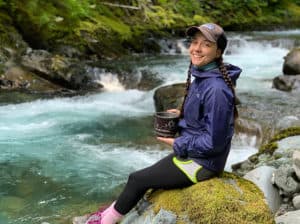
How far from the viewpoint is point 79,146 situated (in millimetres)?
9734

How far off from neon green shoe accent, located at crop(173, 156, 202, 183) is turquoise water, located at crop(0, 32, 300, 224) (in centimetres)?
319

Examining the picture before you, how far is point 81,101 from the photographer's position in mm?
13672

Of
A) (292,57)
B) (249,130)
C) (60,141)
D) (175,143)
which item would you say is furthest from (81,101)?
(175,143)

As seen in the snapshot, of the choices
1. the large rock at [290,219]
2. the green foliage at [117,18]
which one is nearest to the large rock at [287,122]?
the large rock at [290,219]

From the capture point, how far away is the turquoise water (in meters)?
7.10

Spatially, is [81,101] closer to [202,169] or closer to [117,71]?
[117,71]

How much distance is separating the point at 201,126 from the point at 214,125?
178 mm

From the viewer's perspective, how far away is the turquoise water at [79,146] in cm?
710

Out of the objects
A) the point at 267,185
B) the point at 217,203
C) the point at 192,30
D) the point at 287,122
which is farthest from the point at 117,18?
the point at 217,203

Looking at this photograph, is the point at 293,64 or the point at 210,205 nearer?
the point at 210,205

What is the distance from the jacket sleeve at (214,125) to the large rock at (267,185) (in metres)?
1.96

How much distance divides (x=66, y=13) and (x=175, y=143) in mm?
15237

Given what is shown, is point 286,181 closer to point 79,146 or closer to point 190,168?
point 190,168

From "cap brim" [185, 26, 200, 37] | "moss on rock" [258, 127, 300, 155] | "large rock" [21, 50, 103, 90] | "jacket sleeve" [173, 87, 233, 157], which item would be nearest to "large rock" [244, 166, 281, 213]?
"moss on rock" [258, 127, 300, 155]
